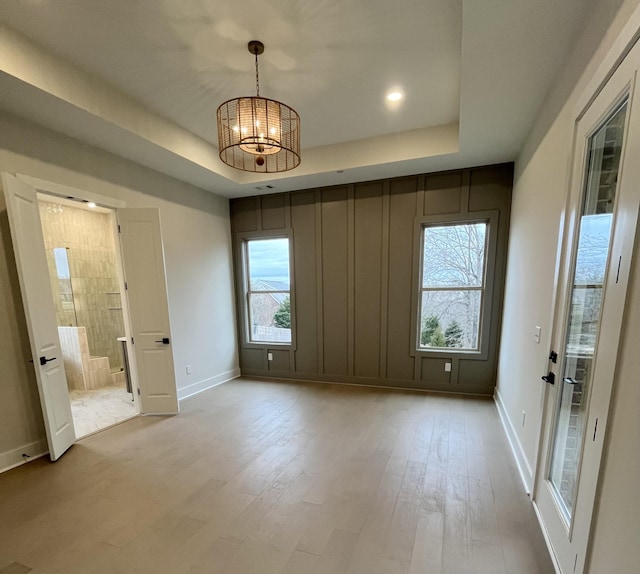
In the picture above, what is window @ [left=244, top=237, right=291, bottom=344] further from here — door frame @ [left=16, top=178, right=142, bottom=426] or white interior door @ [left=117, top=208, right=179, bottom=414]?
door frame @ [left=16, top=178, right=142, bottom=426]

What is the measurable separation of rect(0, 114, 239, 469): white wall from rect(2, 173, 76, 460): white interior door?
18cm

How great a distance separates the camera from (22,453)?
248 centimetres

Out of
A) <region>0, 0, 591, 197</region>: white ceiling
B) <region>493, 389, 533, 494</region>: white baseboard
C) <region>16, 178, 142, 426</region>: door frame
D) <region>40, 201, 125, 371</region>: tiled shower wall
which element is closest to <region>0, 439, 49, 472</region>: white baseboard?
<region>16, 178, 142, 426</region>: door frame

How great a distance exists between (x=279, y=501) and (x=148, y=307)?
2571 millimetres

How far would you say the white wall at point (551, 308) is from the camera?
968 mm

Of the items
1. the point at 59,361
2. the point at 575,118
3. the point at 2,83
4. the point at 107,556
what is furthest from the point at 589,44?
the point at 59,361

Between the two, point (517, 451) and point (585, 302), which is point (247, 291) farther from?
point (585, 302)

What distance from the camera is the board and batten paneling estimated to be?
12.1 ft

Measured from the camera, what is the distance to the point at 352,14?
1.83m

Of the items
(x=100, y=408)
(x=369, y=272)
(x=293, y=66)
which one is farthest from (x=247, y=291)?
(x=293, y=66)

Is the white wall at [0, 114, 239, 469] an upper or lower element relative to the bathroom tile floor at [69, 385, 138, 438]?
upper

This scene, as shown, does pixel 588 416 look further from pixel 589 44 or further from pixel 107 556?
pixel 107 556

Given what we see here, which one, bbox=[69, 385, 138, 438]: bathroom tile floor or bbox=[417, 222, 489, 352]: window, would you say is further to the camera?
bbox=[417, 222, 489, 352]: window

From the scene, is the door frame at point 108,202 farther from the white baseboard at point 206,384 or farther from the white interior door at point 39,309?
the white baseboard at point 206,384
